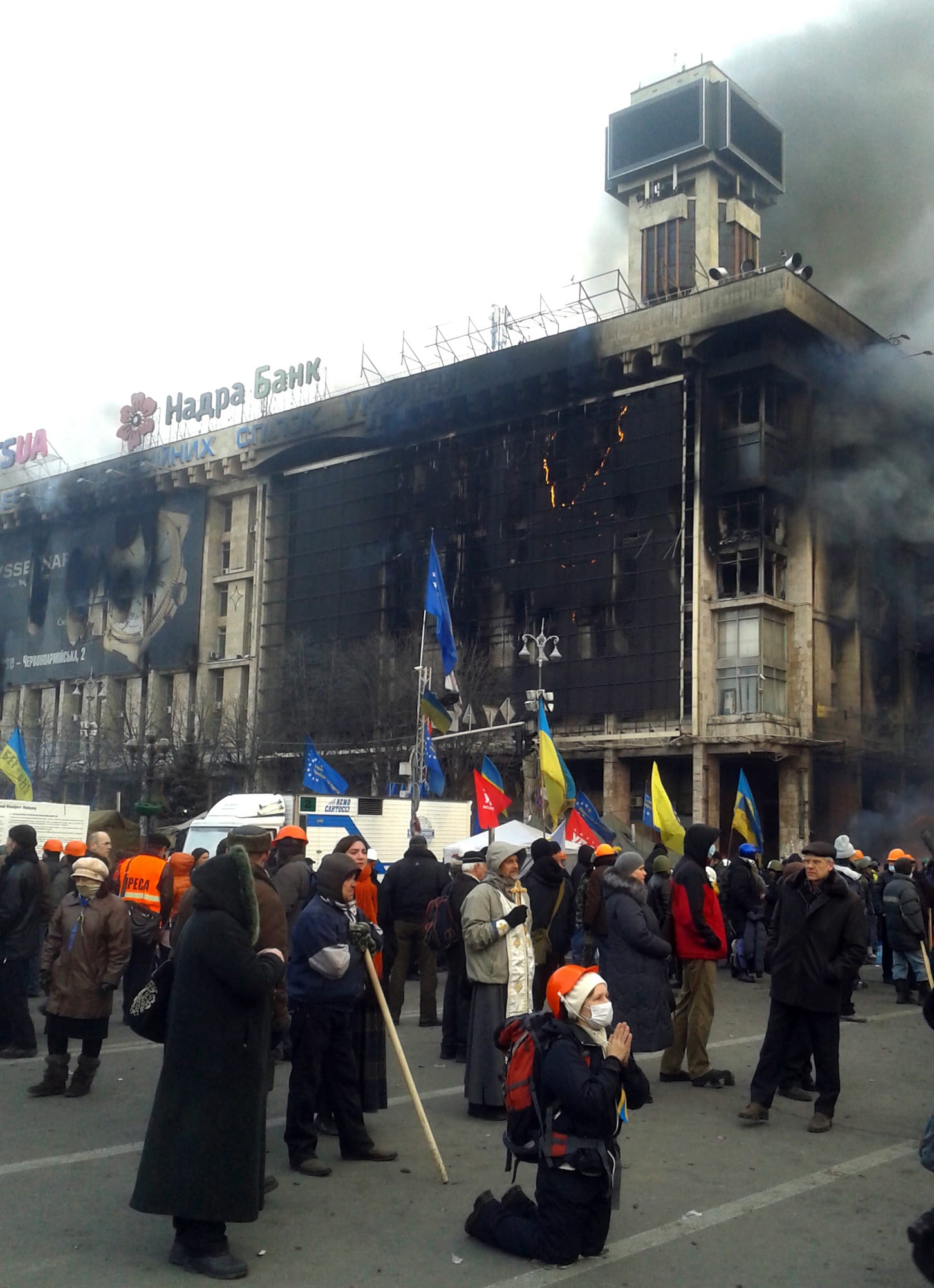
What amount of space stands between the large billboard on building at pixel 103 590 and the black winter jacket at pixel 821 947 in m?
64.1

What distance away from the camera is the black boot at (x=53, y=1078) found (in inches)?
321

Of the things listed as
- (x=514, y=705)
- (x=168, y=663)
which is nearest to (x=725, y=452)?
(x=514, y=705)


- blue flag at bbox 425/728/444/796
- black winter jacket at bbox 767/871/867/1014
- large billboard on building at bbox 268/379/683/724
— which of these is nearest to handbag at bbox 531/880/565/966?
black winter jacket at bbox 767/871/867/1014

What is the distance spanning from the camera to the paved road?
4965 mm

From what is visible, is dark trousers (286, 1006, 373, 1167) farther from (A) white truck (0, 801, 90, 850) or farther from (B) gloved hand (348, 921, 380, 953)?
(A) white truck (0, 801, 90, 850)

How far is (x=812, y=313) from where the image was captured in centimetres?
4859

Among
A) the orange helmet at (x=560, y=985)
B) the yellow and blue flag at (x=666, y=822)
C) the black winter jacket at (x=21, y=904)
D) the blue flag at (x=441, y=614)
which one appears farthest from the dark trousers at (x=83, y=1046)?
the blue flag at (x=441, y=614)

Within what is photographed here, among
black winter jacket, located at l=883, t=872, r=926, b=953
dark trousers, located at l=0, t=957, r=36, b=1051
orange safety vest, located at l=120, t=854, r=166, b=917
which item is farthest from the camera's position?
black winter jacket, located at l=883, t=872, r=926, b=953

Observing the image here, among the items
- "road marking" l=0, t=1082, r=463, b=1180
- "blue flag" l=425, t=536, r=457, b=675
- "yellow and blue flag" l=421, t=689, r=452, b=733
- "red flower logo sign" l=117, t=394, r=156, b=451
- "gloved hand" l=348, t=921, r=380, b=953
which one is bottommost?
"road marking" l=0, t=1082, r=463, b=1180

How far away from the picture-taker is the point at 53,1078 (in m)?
8.17

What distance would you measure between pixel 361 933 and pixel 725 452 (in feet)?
144

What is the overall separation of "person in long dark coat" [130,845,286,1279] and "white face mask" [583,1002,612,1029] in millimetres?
1296

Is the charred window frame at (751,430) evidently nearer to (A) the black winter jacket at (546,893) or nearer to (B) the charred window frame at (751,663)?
(B) the charred window frame at (751,663)

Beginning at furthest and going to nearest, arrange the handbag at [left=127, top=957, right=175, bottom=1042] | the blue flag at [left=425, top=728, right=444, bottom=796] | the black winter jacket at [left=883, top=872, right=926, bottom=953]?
1. the blue flag at [left=425, top=728, right=444, bottom=796]
2. the black winter jacket at [left=883, top=872, right=926, bottom=953]
3. the handbag at [left=127, top=957, right=175, bottom=1042]
